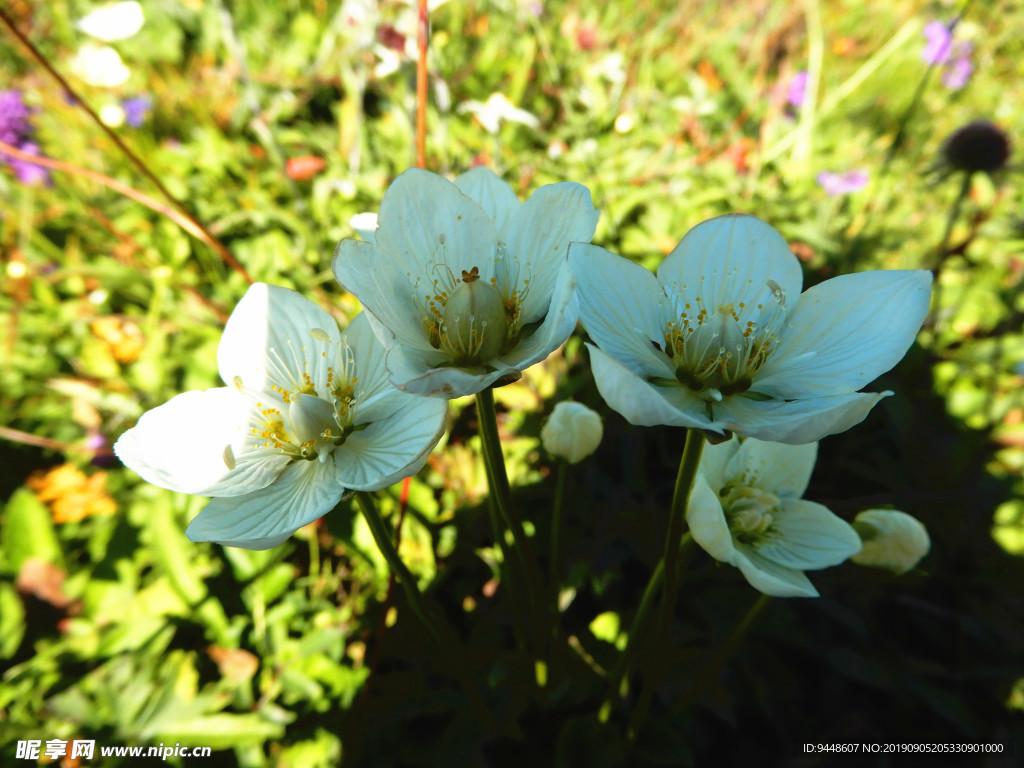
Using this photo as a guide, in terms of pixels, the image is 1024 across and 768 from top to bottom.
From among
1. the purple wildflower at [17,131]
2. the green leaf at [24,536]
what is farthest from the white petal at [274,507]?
the purple wildflower at [17,131]

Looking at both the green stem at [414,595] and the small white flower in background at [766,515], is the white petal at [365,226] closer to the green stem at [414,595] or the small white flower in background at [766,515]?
the green stem at [414,595]

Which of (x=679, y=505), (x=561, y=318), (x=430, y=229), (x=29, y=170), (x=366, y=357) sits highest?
(x=29, y=170)

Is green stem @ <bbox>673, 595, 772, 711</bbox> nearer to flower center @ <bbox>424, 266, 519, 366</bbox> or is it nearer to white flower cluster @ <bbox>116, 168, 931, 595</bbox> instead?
white flower cluster @ <bbox>116, 168, 931, 595</bbox>

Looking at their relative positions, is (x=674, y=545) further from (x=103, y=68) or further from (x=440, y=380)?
(x=103, y=68)

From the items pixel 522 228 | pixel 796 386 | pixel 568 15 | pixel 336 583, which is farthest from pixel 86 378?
pixel 568 15

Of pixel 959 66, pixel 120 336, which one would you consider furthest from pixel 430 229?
pixel 959 66

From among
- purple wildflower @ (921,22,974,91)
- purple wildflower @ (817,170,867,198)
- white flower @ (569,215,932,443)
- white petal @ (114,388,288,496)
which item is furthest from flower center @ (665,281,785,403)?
purple wildflower @ (921,22,974,91)
